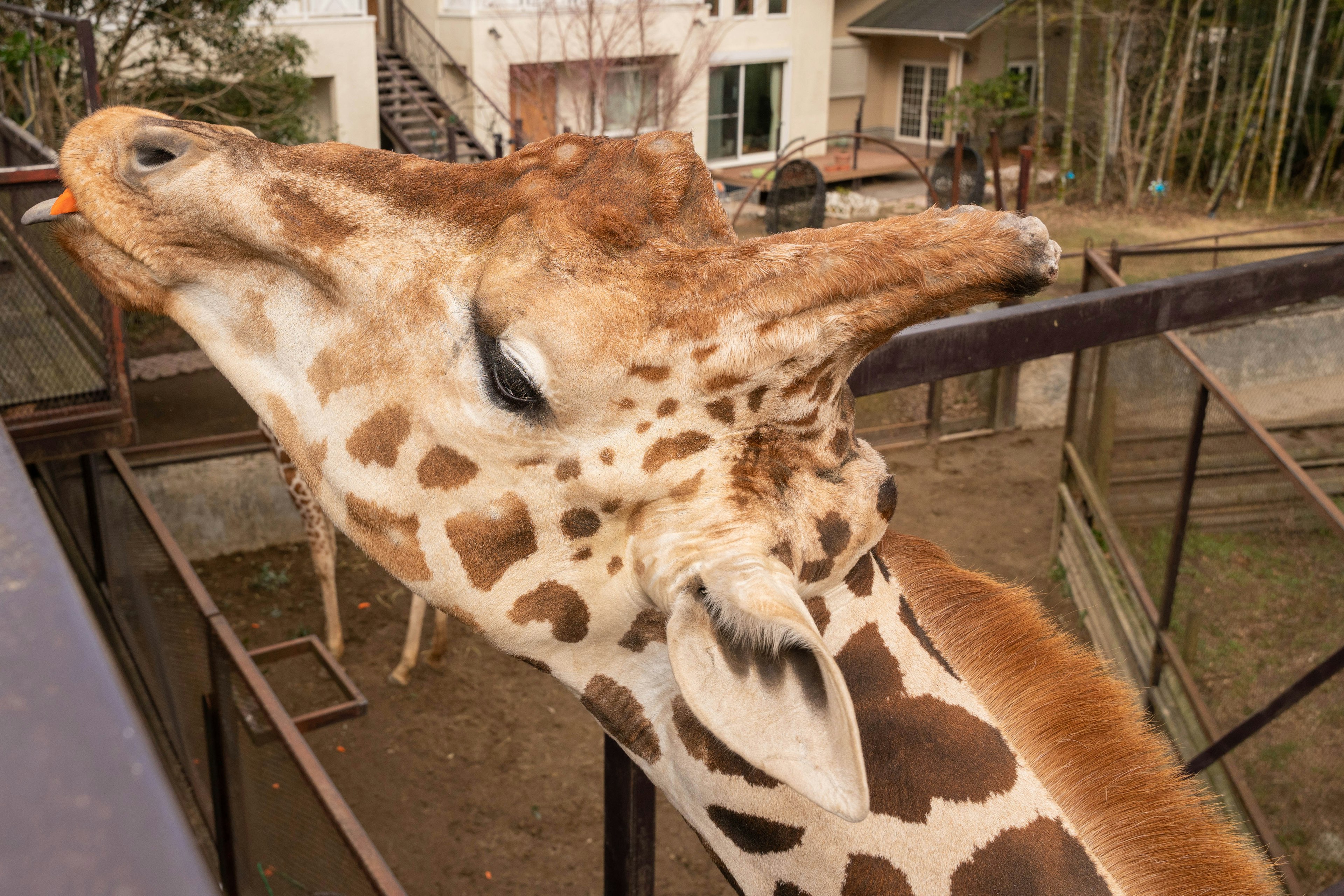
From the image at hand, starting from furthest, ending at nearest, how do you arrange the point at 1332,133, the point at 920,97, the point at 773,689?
the point at 920,97 → the point at 1332,133 → the point at 773,689

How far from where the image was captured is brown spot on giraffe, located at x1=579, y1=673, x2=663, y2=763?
1685 millimetres

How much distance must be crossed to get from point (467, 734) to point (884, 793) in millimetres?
5412

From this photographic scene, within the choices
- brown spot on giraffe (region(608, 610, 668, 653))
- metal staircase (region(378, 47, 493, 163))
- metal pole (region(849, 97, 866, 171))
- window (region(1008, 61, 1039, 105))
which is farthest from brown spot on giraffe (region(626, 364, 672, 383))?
window (region(1008, 61, 1039, 105))

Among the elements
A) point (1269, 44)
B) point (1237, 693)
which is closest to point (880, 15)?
point (1269, 44)

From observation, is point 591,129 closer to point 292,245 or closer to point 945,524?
point 945,524

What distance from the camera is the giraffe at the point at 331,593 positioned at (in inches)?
278

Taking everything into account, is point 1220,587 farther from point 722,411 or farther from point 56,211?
point 56,211

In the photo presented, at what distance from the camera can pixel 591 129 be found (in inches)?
637

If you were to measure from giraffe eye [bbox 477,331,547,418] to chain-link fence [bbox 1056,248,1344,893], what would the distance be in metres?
3.06

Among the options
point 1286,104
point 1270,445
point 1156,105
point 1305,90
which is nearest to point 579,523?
point 1270,445

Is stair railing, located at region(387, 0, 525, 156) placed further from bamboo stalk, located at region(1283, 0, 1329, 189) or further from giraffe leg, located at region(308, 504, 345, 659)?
bamboo stalk, located at region(1283, 0, 1329, 189)

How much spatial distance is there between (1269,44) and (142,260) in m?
23.1

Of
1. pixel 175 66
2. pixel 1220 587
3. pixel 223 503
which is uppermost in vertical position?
pixel 175 66

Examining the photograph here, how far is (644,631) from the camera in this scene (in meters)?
1.64
